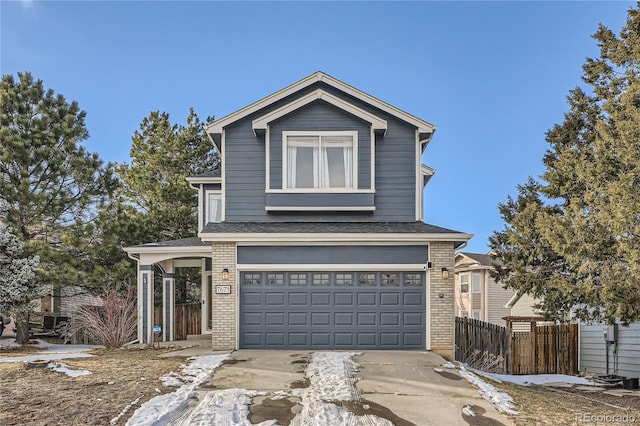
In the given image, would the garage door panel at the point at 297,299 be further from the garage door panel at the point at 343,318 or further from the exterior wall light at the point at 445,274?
the exterior wall light at the point at 445,274

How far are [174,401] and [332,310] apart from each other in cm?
594

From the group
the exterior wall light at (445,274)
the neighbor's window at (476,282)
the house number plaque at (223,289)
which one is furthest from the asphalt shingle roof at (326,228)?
the neighbor's window at (476,282)

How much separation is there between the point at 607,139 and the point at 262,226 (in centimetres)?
836

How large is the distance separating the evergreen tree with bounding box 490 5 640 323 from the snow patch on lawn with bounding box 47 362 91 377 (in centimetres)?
988

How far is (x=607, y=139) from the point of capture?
10.4 m

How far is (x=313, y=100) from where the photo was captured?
14.2m

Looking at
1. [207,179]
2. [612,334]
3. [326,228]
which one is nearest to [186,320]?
[207,179]

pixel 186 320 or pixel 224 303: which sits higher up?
pixel 224 303

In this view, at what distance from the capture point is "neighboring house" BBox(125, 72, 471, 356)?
12781mm

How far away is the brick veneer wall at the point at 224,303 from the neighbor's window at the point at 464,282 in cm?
2035

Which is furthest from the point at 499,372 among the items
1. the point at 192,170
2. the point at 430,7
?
the point at 192,170

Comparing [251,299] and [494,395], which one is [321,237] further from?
[494,395]

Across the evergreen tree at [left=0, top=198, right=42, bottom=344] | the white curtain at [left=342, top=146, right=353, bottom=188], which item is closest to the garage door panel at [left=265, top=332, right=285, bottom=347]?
the white curtain at [left=342, top=146, right=353, bottom=188]

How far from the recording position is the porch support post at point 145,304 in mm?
14656
